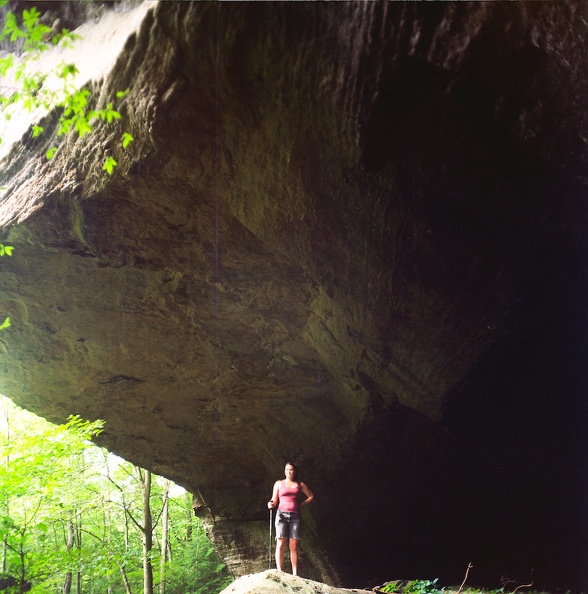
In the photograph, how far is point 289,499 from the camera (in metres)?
5.48

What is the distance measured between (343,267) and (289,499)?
286 cm

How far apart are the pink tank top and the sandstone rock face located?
5.65 ft

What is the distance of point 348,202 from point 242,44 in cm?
145

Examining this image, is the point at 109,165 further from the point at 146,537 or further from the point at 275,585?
the point at 146,537

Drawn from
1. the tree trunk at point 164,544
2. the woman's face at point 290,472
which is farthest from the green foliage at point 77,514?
the woman's face at point 290,472

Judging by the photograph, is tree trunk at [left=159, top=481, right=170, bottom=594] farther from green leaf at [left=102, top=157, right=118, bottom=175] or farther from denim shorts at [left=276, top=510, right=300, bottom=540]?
green leaf at [left=102, top=157, right=118, bottom=175]

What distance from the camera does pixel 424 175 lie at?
11.6 ft

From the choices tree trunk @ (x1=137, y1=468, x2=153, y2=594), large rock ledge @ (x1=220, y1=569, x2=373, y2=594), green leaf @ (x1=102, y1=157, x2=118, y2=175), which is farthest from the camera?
tree trunk @ (x1=137, y1=468, x2=153, y2=594)

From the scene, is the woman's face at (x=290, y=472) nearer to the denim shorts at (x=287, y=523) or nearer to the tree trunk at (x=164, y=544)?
the denim shorts at (x=287, y=523)

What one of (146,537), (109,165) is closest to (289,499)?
(109,165)

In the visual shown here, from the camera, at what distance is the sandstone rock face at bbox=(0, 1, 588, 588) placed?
3146 mm

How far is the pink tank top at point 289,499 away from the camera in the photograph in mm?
5441

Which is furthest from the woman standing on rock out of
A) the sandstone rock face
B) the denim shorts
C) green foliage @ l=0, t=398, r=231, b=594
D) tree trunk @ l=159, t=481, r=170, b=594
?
tree trunk @ l=159, t=481, r=170, b=594

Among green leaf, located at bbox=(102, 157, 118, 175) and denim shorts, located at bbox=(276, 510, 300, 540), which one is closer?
green leaf, located at bbox=(102, 157, 118, 175)
